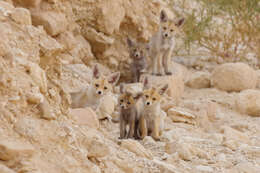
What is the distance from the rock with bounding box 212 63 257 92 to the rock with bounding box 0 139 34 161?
7.37 meters

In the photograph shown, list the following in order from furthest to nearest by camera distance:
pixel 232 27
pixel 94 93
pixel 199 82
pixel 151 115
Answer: pixel 232 27, pixel 199 82, pixel 94 93, pixel 151 115

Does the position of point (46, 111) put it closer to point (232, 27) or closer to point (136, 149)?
point (136, 149)

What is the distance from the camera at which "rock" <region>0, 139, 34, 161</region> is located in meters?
2.13

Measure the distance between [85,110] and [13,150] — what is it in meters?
2.28

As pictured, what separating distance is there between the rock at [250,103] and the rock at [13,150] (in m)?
6.20

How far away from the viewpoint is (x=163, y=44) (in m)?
7.73

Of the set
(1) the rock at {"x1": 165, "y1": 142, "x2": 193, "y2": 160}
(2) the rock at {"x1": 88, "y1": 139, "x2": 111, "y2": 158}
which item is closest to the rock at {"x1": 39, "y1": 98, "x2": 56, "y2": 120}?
(2) the rock at {"x1": 88, "y1": 139, "x2": 111, "y2": 158}

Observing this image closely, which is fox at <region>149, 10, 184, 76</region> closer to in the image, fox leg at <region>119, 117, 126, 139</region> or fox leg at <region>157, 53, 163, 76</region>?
fox leg at <region>157, 53, 163, 76</region>

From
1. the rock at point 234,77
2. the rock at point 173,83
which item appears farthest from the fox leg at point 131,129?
the rock at point 234,77

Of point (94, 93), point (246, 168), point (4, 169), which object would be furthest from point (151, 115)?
point (4, 169)

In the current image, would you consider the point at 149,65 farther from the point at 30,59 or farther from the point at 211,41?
the point at 30,59

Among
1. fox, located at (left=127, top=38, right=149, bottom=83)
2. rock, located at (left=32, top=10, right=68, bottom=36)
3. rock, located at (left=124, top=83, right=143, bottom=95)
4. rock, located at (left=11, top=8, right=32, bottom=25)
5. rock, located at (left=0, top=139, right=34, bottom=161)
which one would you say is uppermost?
rock, located at (left=32, top=10, right=68, bottom=36)

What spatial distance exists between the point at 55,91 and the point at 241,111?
18.4 feet

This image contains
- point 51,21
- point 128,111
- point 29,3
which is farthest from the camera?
point 51,21
